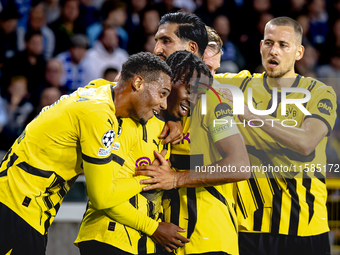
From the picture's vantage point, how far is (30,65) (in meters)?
6.28

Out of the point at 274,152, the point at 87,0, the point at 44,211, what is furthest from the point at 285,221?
the point at 87,0

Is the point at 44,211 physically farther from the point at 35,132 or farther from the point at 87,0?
the point at 87,0

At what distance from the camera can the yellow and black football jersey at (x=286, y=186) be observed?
3459 mm

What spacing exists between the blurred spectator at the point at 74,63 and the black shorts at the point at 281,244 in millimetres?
3956

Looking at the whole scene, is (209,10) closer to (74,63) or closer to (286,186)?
(74,63)

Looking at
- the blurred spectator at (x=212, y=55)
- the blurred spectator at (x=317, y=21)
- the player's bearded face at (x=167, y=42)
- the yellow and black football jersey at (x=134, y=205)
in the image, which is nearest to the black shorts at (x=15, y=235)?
the yellow and black football jersey at (x=134, y=205)

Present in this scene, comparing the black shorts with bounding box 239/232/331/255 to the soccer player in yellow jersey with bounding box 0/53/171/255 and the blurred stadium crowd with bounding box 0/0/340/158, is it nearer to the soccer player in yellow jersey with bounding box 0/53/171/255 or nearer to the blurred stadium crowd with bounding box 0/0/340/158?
the soccer player in yellow jersey with bounding box 0/53/171/255

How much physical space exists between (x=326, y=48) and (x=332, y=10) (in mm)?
995

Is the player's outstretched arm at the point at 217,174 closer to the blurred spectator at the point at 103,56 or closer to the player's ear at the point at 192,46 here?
the player's ear at the point at 192,46

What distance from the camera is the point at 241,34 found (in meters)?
7.21

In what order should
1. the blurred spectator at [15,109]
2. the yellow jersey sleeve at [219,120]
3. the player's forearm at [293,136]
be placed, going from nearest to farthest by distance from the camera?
the yellow jersey sleeve at [219,120] → the player's forearm at [293,136] → the blurred spectator at [15,109]

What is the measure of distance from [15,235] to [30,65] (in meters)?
4.20

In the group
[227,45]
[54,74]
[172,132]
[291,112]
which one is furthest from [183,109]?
[227,45]

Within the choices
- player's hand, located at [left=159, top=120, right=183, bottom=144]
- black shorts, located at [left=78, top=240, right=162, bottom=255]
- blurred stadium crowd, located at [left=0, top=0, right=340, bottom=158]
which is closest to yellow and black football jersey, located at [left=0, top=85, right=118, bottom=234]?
black shorts, located at [left=78, top=240, right=162, bottom=255]
